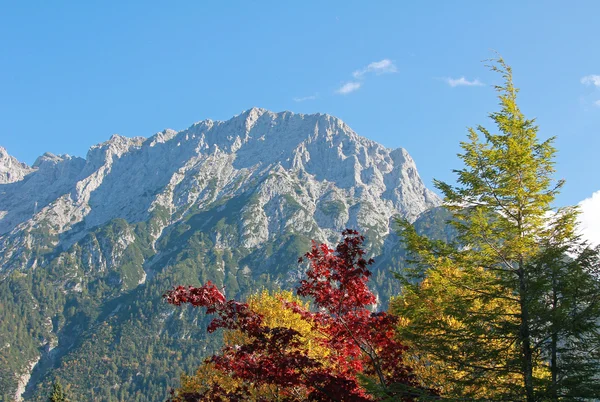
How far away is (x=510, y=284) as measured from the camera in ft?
43.9

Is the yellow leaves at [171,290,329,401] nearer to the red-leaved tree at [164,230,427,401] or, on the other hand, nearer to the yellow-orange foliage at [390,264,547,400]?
the red-leaved tree at [164,230,427,401]

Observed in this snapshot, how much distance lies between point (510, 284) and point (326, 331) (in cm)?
580

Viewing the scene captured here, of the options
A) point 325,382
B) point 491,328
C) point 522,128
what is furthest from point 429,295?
point 522,128

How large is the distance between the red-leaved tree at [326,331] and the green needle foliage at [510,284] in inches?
57.5

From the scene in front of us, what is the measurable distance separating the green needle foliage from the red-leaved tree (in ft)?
4.79

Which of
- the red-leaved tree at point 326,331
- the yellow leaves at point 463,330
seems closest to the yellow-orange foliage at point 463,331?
the yellow leaves at point 463,330

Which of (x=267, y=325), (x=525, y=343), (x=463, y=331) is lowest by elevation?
(x=525, y=343)

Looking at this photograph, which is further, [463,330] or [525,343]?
[463,330]

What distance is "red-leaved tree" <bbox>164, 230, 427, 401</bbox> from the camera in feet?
39.3

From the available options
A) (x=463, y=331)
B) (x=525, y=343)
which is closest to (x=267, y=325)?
(x=463, y=331)

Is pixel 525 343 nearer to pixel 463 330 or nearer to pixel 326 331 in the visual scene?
pixel 463 330

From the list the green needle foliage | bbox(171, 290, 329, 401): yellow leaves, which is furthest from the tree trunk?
bbox(171, 290, 329, 401): yellow leaves

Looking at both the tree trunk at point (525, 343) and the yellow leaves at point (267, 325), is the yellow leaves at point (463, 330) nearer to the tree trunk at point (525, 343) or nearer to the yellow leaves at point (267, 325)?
the tree trunk at point (525, 343)

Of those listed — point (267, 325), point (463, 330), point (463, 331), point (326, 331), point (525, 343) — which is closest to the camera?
point (525, 343)
